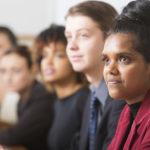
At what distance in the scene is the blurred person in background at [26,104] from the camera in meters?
1.44

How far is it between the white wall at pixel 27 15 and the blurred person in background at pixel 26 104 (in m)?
1.15

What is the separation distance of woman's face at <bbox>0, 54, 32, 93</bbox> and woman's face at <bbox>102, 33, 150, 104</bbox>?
0.96 m

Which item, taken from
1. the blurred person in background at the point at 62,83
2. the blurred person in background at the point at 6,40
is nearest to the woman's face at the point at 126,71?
the blurred person in background at the point at 62,83

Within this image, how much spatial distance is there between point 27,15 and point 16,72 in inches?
50.5

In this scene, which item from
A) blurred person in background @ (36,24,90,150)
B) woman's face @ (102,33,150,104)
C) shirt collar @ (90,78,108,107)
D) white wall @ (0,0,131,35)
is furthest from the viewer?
white wall @ (0,0,131,35)

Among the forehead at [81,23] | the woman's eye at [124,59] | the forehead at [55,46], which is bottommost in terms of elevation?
the forehead at [55,46]

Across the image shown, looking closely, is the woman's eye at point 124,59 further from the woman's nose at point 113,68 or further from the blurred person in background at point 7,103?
the blurred person in background at point 7,103

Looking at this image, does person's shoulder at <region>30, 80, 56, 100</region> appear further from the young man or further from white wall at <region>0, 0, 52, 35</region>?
white wall at <region>0, 0, 52, 35</region>

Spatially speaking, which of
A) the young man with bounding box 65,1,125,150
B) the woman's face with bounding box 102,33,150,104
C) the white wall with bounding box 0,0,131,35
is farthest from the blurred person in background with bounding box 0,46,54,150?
the white wall with bounding box 0,0,131,35

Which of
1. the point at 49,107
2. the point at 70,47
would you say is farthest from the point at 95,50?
the point at 49,107

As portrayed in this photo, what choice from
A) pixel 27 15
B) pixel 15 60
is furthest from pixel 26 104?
pixel 27 15

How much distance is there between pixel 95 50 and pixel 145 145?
424 millimetres

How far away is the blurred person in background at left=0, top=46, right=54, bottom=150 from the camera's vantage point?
1.44 m

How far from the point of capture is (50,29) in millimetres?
1325
